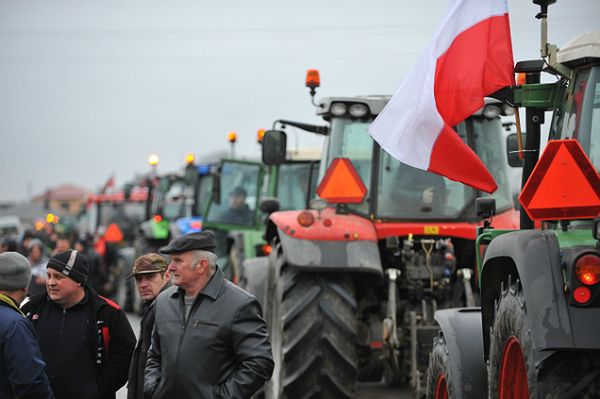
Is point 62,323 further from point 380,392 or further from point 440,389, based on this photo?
point 380,392

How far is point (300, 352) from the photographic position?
8641 millimetres

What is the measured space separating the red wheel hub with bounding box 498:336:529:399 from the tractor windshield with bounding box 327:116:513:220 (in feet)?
14.6

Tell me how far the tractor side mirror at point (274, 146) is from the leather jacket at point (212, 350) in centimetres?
512

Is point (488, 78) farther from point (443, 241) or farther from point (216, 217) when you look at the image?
point (216, 217)

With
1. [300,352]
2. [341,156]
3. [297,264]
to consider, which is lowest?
[300,352]

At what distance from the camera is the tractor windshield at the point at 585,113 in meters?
5.39

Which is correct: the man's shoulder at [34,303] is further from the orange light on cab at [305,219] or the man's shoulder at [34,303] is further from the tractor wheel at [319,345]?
the orange light on cab at [305,219]

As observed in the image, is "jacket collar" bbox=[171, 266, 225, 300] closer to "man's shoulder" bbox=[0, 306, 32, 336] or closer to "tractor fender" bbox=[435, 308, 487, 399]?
"man's shoulder" bbox=[0, 306, 32, 336]

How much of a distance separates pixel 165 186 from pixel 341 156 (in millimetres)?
11481

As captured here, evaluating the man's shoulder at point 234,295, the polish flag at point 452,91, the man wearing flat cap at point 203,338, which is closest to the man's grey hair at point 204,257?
the man wearing flat cap at point 203,338

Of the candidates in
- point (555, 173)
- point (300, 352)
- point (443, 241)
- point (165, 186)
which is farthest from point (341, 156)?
point (165, 186)

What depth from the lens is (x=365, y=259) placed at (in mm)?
8891

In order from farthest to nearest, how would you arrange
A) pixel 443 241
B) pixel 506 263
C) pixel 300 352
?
pixel 443 241 < pixel 300 352 < pixel 506 263

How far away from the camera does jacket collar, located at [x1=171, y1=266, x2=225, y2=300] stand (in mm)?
5719
